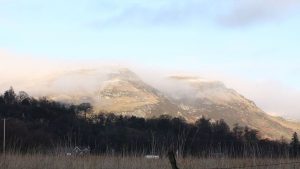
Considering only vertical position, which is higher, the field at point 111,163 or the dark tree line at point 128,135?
the dark tree line at point 128,135

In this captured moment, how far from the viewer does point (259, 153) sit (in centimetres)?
1328

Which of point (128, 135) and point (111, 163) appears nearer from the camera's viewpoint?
point (111, 163)

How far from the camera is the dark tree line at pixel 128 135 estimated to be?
1391cm

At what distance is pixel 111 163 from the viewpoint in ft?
39.8

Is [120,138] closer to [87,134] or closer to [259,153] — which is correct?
[87,134]

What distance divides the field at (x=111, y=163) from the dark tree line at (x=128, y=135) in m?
0.33

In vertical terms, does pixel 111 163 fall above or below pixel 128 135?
below

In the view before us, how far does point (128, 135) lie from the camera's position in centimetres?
3275

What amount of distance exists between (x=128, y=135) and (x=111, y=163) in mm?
20661

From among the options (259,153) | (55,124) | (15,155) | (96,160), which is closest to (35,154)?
(15,155)

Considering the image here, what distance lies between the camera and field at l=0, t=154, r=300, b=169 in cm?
1161

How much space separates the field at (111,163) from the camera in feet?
38.1

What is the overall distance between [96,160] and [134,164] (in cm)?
93

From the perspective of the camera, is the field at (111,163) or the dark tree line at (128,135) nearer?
the field at (111,163)
